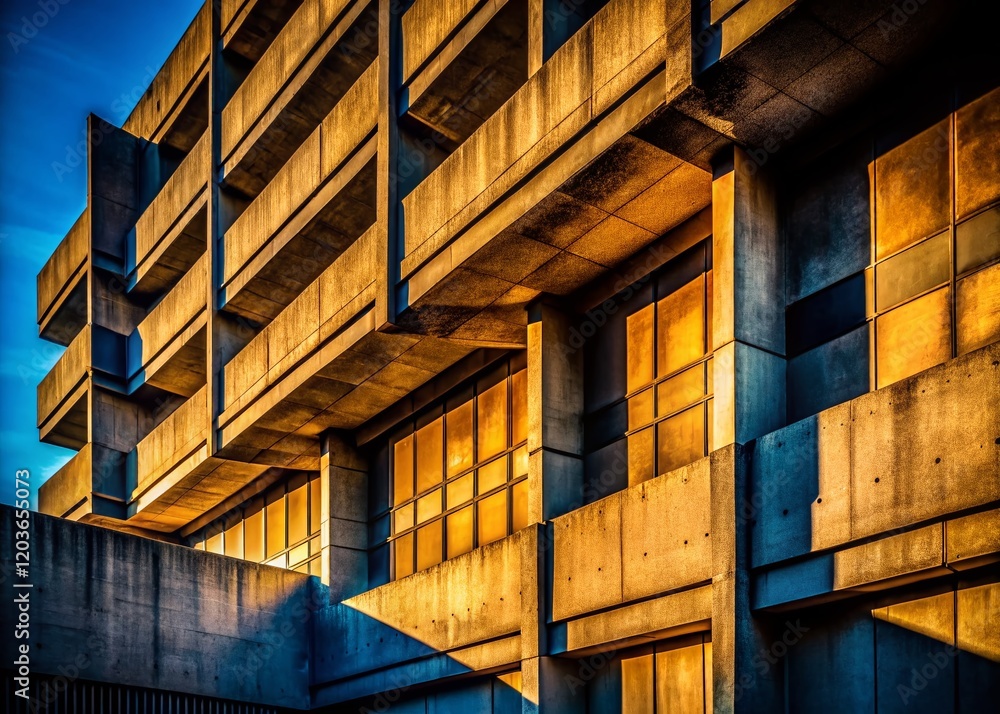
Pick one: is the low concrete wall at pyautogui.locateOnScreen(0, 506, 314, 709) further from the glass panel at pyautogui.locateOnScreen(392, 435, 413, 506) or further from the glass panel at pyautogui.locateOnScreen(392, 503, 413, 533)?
the glass panel at pyautogui.locateOnScreen(392, 435, 413, 506)

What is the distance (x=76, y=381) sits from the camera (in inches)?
1293

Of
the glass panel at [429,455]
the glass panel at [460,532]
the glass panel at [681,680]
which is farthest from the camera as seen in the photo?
the glass panel at [429,455]

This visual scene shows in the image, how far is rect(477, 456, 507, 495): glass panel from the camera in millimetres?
19531

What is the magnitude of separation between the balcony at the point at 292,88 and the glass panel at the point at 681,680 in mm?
13767

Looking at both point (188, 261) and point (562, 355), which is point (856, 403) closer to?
point (562, 355)

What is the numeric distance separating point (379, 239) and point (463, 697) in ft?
26.4

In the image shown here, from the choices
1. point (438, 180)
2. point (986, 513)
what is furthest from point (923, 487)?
point (438, 180)

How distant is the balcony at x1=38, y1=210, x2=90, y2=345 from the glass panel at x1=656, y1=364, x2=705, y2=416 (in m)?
21.9

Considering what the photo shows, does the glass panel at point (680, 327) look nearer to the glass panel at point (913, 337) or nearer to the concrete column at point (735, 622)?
the concrete column at point (735, 622)

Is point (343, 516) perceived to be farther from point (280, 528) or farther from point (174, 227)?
point (174, 227)

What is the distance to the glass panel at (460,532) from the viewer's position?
20203mm

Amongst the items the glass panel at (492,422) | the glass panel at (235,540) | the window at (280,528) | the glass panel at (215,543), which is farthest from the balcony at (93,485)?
the glass panel at (492,422)

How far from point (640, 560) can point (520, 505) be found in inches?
183

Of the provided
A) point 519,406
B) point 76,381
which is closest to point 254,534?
point 76,381
